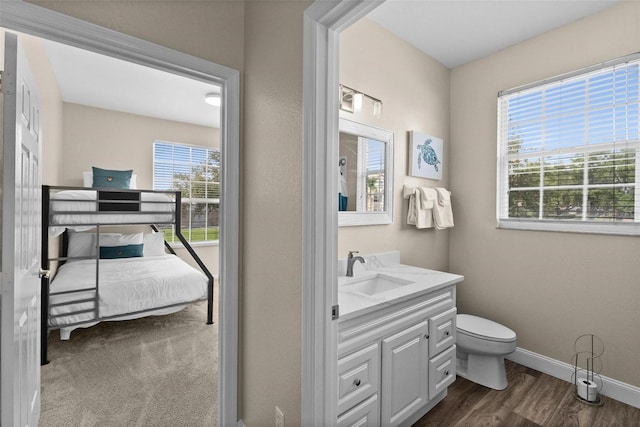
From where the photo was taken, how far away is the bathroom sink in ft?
6.45

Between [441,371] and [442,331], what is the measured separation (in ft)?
0.81

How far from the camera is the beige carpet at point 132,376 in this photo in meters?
1.92

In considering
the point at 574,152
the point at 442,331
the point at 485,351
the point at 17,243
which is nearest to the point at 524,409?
the point at 485,351

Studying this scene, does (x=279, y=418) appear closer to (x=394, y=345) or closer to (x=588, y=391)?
(x=394, y=345)

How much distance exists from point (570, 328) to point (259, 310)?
2.34 metres

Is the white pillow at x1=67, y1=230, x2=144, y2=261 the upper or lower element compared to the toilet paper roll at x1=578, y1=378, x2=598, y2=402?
upper

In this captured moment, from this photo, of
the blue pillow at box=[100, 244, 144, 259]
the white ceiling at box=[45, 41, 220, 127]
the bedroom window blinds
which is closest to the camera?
the white ceiling at box=[45, 41, 220, 127]

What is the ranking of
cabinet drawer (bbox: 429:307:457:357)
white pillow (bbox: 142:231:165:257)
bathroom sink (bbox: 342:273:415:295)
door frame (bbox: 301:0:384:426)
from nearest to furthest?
1. door frame (bbox: 301:0:384:426)
2. cabinet drawer (bbox: 429:307:457:357)
3. bathroom sink (bbox: 342:273:415:295)
4. white pillow (bbox: 142:231:165:257)

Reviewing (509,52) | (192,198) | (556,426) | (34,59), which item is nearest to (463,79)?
(509,52)

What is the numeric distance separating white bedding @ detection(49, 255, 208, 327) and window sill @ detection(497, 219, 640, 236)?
316 centimetres

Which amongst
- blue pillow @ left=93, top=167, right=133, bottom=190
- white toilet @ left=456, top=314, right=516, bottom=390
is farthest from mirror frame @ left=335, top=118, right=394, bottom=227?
blue pillow @ left=93, top=167, right=133, bottom=190

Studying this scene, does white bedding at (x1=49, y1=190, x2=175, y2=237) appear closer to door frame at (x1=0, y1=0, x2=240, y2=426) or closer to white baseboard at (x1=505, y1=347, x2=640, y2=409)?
door frame at (x1=0, y1=0, x2=240, y2=426)

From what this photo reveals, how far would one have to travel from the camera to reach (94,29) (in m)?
1.16

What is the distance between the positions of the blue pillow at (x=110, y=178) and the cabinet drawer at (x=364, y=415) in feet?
13.9
